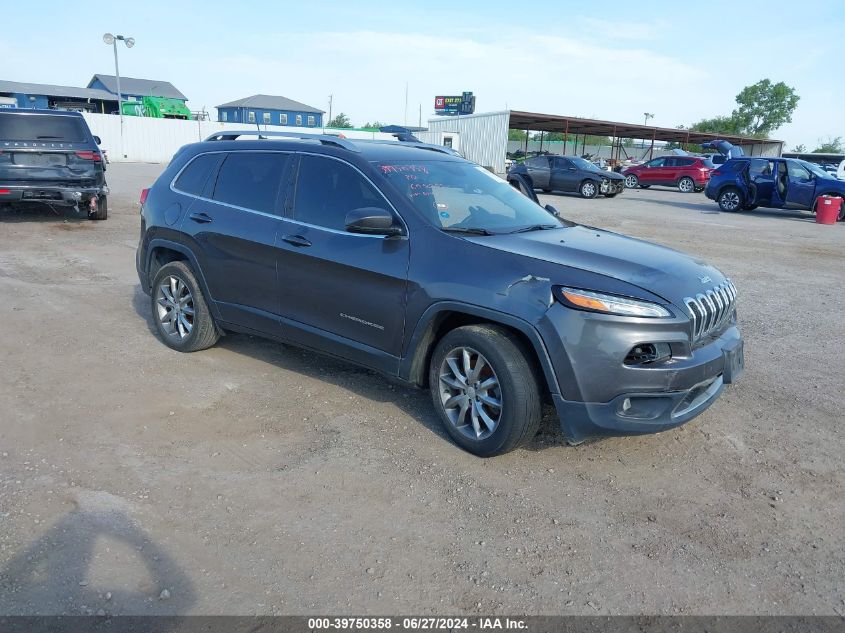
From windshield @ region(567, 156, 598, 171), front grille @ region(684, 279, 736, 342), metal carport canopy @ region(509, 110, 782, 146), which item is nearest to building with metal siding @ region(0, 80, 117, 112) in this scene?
metal carport canopy @ region(509, 110, 782, 146)

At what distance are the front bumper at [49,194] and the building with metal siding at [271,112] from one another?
196ft

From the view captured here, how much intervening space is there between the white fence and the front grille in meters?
32.0

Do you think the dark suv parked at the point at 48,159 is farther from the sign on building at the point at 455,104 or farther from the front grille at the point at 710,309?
the sign on building at the point at 455,104

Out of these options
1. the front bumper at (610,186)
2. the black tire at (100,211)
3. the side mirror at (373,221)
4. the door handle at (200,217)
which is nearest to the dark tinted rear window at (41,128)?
the black tire at (100,211)

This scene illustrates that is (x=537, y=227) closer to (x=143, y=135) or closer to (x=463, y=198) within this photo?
(x=463, y=198)

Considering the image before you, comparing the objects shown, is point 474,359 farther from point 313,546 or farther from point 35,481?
point 35,481

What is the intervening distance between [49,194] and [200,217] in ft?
26.0

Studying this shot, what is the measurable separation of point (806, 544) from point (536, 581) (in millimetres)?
1366

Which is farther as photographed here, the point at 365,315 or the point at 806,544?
the point at 365,315

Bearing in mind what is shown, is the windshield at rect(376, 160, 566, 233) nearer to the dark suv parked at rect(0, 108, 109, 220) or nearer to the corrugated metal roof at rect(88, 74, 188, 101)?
the dark suv parked at rect(0, 108, 109, 220)

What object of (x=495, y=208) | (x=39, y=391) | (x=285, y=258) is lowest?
(x=39, y=391)

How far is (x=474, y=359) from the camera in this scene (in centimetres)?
395

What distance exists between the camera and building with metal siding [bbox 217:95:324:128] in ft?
233

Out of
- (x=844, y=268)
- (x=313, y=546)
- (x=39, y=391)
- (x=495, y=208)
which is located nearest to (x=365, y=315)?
(x=495, y=208)
